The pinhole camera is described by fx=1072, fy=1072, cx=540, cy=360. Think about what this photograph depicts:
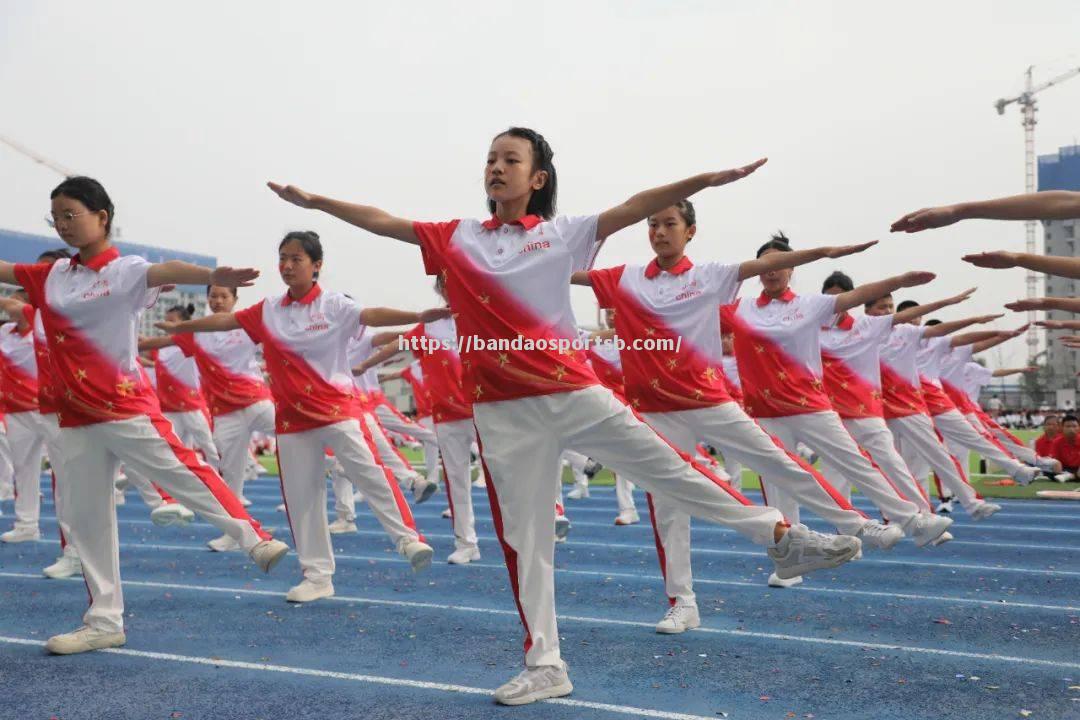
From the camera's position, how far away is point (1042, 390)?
7519cm

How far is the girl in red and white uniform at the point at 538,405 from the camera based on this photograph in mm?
4344

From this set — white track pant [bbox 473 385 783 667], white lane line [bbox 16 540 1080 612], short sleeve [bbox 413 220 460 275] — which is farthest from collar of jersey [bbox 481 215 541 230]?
white lane line [bbox 16 540 1080 612]

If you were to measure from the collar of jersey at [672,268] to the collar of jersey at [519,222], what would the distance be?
1.66 meters

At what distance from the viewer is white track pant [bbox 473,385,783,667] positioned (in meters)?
4.35

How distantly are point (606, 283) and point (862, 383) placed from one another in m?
3.49

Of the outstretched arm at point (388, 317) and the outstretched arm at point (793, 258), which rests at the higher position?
the outstretched arm at point (793, 258)

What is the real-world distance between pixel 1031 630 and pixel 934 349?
259 inches

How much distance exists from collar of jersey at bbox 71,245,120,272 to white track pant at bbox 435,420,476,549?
3776 millimetres

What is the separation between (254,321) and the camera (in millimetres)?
6938

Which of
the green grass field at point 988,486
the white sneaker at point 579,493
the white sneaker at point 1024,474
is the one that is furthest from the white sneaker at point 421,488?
the green grass field at point 988,486

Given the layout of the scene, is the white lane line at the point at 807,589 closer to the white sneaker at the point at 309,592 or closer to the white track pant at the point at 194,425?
the white sneaker at the point at 309,592

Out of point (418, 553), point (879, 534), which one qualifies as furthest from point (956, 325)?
point (418, 553)

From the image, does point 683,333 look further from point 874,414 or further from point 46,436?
point 46,436

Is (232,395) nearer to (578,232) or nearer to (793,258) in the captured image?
(793,258)
